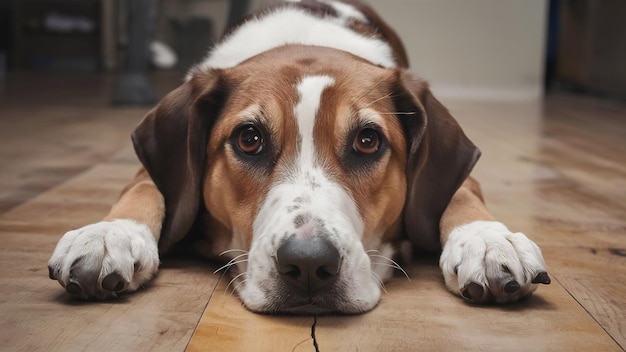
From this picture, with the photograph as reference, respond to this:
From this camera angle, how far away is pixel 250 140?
2145 millimetres

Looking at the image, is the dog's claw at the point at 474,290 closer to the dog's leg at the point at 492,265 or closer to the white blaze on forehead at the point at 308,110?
the dog's leg at the point at 492,265

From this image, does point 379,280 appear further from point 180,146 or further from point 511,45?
point 511,45

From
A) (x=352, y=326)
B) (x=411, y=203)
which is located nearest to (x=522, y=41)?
(x=411, y=203)

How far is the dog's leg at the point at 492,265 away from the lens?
75.4 inches

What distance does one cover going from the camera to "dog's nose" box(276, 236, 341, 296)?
1753 millimetres

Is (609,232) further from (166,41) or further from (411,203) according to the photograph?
(166,41)

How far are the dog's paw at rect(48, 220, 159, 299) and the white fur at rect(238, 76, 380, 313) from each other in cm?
27

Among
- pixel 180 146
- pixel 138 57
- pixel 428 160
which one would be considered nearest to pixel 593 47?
pixel 138 57

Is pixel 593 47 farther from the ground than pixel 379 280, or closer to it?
closer to it

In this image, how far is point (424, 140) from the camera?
2.29 metres

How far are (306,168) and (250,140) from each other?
0.61ft

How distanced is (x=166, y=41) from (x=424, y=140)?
1020cm

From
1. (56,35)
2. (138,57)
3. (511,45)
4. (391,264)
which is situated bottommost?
(56,35)

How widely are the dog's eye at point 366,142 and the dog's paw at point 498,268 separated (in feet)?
1.13
